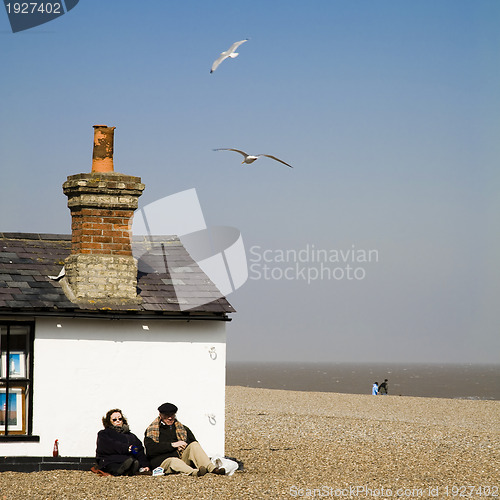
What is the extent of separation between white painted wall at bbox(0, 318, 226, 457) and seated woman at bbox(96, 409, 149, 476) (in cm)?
38

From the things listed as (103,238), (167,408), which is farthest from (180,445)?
(103,238)

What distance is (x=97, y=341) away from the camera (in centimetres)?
1212

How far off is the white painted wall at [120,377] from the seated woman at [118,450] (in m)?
0.38

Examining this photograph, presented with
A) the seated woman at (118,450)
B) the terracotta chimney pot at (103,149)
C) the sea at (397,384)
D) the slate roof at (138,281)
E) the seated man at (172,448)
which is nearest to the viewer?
the seated woman at (118,450)

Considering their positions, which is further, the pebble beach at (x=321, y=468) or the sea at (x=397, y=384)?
the sea at (x=397, y=384)

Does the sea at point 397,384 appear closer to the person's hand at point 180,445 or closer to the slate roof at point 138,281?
the slate roof at point 138,281

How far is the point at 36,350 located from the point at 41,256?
6.92ft

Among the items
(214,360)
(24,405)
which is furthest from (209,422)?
(24,405)

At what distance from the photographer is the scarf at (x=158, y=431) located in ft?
38.5

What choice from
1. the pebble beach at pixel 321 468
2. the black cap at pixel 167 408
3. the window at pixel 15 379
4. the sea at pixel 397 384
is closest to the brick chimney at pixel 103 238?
the window at pixel 15 379

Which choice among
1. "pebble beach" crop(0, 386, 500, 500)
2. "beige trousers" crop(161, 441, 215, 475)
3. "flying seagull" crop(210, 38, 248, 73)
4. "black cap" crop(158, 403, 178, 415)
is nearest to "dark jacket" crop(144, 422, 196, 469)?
"beige trousers" crop(161, 441, 215, 475)

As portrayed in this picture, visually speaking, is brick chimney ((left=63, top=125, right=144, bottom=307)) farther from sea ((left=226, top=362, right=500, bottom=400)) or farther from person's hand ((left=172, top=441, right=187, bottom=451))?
sea ((left=226, top=362, right=500, bottom=400))

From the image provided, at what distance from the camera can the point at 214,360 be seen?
41.1 feet

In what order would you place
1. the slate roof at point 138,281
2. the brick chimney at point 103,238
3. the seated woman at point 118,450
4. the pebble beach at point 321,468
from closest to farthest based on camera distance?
1. the pebble beach at point 321,468
2. the seated woman at point 118,450
3. the slate roof at point 138,281
4. the brick chimney at point 103,238
